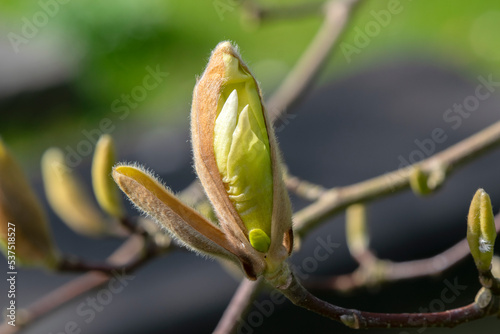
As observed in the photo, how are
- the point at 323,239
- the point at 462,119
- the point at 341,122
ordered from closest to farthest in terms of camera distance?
the point at 323,239, the point at 462,119, the point at 341,122

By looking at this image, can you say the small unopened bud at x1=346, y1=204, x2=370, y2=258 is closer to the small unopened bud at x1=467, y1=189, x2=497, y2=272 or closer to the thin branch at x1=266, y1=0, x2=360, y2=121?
the thin branch at x1=266, y1=0, x2=360, y2=121

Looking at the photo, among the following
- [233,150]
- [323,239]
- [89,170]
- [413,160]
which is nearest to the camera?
[233,150]

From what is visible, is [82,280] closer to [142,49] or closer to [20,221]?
[20,221]

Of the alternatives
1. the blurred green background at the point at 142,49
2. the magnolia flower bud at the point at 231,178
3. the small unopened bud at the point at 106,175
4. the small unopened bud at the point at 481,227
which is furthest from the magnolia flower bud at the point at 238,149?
the blurred green background at the point at 142,49

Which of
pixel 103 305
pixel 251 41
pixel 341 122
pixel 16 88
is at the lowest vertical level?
pixel 341 122

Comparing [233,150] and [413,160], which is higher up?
[233,150]

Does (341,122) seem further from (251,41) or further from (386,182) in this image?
(251,41)

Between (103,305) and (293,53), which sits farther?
(293,53)

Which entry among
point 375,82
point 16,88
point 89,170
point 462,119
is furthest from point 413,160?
point 16,88
